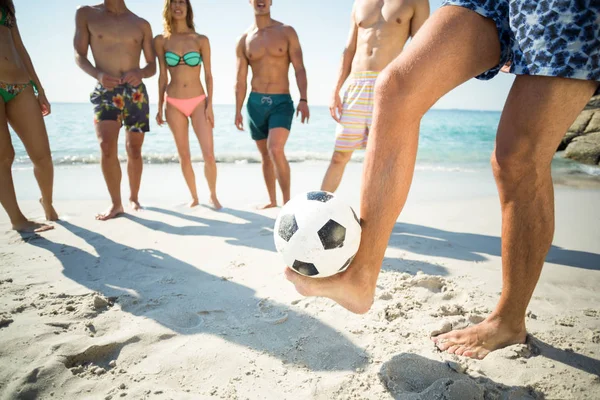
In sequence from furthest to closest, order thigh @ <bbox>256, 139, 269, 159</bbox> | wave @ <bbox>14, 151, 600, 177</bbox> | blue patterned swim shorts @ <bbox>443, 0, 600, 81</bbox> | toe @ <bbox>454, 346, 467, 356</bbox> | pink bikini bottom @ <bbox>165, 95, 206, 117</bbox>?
wave @ <bbox>14, 151, 600, 177</bbox>
thigh @ <bbox>256, 139, 269, 159</bbox>
pink bikini bottom @ <bbox>165, 95, 206, 117</bbox>
toe @ <bbox>454, 346, 467, 356</bbox>
blue patterned swim shorts @ <bbox>443, 0, 600, 81</bbox>

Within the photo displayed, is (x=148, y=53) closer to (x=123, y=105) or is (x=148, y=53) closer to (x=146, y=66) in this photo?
(x=146, y=66)

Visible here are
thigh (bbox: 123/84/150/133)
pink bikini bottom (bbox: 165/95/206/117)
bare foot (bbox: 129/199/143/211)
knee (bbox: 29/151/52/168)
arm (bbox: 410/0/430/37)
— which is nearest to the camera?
arm (bbox: 410/0/430/37)

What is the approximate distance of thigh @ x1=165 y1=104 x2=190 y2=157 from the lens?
190 inches

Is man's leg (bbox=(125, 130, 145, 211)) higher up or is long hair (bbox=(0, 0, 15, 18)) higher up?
long hair (bbox=(0, 0, 15, 18))

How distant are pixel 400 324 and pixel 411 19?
311 cm

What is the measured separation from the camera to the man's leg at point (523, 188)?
4.47ft

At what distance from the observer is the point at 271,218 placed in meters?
4.30

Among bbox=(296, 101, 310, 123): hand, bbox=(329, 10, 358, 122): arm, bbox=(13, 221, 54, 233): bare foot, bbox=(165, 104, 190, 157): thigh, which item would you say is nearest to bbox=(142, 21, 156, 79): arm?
bbox=(165, 104, 190, 157): thigh

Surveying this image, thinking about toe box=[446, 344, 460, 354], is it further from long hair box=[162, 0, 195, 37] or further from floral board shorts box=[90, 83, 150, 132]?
long hair box=[162, 0, 195, 37]

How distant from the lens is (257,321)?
6.52 feet

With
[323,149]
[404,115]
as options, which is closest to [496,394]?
[404,115]

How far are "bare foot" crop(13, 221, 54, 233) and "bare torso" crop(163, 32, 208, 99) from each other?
2.25 meters

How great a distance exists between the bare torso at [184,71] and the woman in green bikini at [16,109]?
1.51m

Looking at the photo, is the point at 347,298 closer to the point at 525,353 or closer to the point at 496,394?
the point at 496,394
